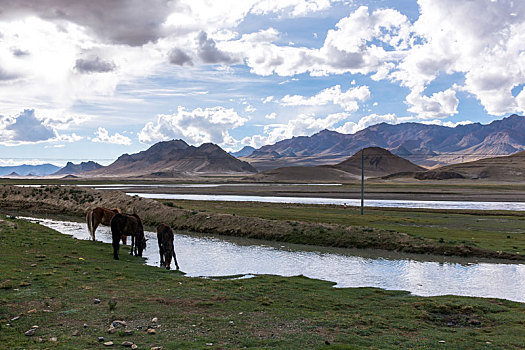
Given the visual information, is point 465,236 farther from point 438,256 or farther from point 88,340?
point 88,340

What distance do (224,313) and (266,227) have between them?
28522 mm

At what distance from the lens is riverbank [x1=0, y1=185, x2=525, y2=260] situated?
115 feet

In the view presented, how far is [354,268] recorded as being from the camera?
93.5 feet

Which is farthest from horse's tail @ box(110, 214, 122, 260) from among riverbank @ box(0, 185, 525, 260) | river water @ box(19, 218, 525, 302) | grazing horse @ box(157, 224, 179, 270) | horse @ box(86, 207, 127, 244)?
riverbank @ box(0, 185, 525, 260)

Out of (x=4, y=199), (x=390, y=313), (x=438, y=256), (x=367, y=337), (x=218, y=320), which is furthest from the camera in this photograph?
(x=4, y=199)

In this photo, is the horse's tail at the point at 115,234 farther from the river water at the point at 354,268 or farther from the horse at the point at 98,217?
the horse at the point at 98,217

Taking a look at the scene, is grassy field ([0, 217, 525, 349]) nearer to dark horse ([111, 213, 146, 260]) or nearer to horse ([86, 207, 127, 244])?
dark horse ([111, 213, 146, 260])

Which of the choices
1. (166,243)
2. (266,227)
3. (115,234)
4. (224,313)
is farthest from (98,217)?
(224,313)

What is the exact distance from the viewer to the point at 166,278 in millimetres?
21953

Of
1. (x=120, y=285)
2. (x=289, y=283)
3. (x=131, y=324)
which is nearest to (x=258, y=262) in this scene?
(x=289, y=283)

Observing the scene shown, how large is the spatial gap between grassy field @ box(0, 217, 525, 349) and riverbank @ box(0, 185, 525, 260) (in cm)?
1560

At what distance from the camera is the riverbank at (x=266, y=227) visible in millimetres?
35094

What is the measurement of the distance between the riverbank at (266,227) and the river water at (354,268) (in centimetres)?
241

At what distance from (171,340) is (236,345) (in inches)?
74.7
